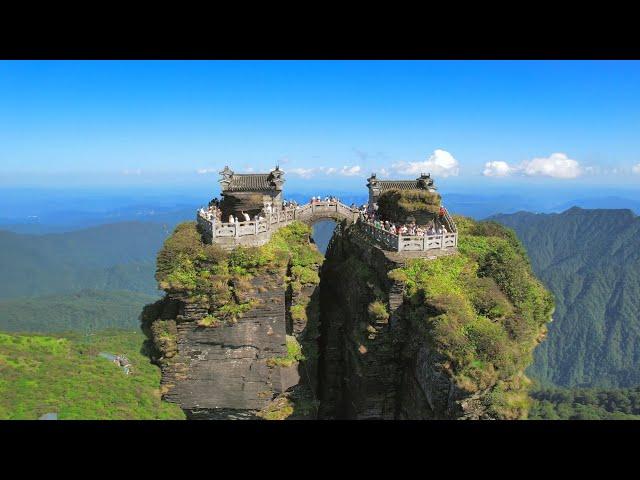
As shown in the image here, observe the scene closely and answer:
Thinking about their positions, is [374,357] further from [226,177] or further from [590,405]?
[590,405]

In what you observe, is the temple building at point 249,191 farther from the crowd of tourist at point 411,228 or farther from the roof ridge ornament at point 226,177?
the crowd of tourist at point 411,228

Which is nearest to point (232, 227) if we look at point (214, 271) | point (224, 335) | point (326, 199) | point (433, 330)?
point (214, 271)

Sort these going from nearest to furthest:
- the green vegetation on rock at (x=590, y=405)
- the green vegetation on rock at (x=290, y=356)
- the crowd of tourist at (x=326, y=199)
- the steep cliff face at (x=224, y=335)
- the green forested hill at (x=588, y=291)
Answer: the steep cliff face at (x=224, y=335) < the green vegetation on rock at (x=290, y=356) < the crowd of tourist at (x=326, y=199) < the green vegetation on rock at (x=590, y=405) < the green forested hill at (x=588, y=291)

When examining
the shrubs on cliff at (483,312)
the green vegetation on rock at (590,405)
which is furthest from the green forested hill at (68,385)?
the green vegetation on rock at (590,405)

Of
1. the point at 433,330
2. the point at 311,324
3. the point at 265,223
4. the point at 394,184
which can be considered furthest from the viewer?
the point at 394,184
